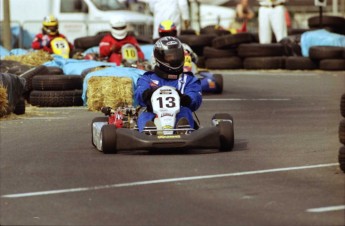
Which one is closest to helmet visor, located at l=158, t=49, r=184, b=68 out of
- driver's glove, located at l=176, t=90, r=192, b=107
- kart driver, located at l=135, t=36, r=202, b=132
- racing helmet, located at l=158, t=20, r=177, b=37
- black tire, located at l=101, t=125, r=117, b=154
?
kart driver, located at l=135, t=36, r=202, b=132

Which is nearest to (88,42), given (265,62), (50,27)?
(50,27)

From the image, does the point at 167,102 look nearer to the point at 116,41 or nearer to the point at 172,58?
the point at 172,58

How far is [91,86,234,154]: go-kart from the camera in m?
11.0

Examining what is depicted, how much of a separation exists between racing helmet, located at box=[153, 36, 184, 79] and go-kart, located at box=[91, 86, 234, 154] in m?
0.41

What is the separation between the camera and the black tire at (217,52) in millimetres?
25641

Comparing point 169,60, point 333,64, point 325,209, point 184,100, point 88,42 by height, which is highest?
point 169,60

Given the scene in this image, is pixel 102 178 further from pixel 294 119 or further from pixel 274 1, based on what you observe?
pixel 274 1

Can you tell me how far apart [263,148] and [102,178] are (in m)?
2.58

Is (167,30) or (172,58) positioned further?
(167,30)

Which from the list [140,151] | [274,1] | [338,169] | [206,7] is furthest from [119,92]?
[206,7]

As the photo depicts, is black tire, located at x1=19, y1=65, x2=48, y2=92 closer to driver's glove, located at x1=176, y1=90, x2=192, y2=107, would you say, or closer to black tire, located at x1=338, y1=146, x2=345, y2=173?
driver's glove, located at x1=176, y1=90, x2=192, y2=107

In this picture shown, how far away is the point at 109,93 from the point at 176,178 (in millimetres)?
6994

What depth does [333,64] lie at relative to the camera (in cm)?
2439

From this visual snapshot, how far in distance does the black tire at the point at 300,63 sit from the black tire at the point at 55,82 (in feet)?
28.2
